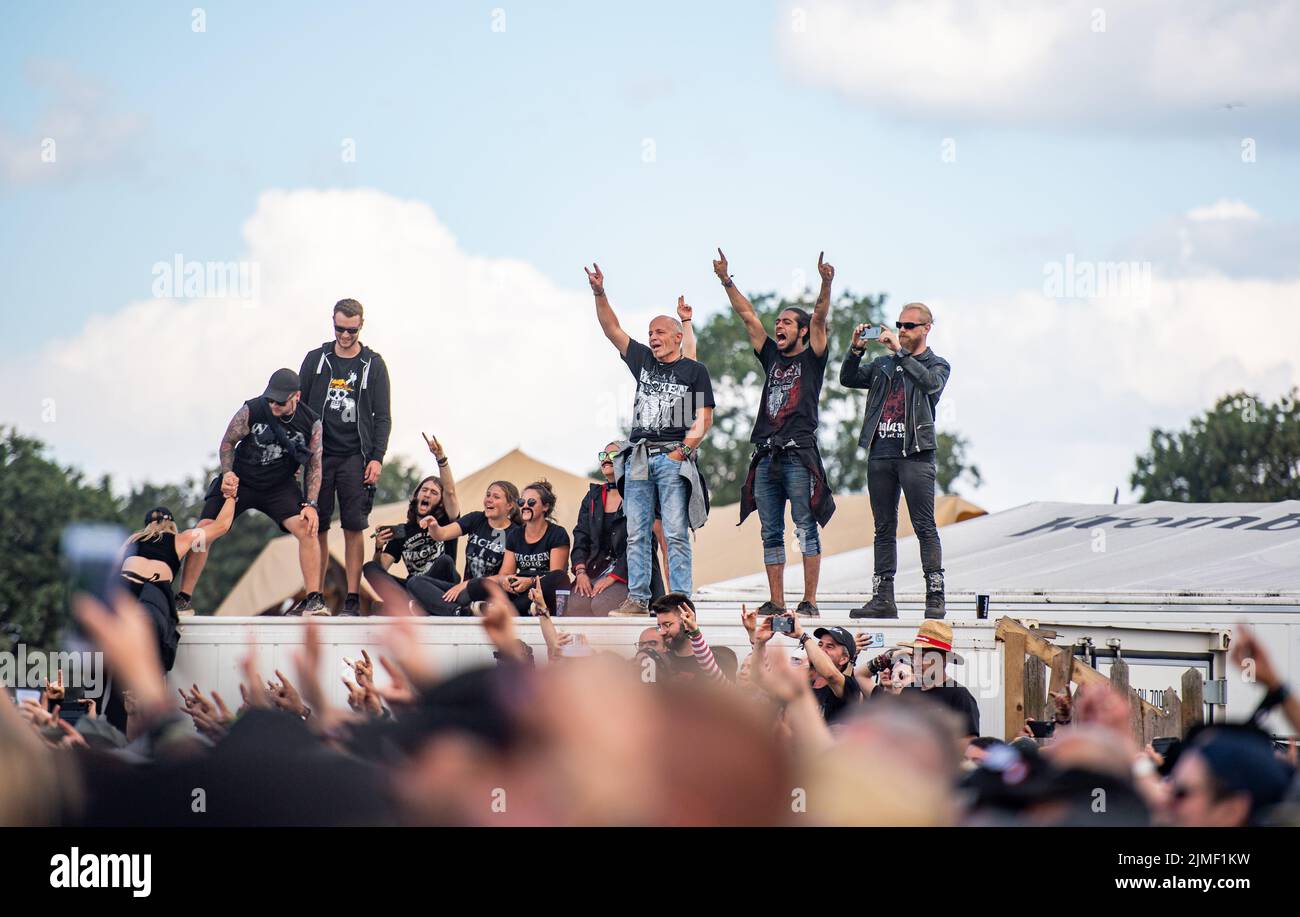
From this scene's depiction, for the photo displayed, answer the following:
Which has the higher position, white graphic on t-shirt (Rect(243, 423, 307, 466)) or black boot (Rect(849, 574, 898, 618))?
white graphic on t-shirt (Rect(243, 423, 307, 466))

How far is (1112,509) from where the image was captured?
51.0 ft

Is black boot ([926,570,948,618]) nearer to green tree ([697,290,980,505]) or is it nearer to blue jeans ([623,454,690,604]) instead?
blue jeans ([623,454,690,604])

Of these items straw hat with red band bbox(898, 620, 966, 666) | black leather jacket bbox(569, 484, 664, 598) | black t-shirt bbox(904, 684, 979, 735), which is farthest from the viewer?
black leather jacket bbox(569, 484, 664, 598)

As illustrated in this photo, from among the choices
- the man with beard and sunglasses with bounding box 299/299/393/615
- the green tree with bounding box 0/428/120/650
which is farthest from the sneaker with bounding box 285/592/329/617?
the green tree with bounding box 0/428/120/650

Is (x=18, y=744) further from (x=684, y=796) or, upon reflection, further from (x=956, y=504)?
(x=956, y=504)

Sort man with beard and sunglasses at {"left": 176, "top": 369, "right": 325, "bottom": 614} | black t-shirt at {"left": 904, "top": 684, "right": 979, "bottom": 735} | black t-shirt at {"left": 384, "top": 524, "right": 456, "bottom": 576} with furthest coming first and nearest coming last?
black t-shirt at {"left": 384, "top": 524, "right": 456, "bottom": 576} < man with beard and sunglasses at {"left": 176, "top": 369, "right": 325, "bottom": 614} < black t-shirt at {"left": 904, "top": 684, "right": 979, "bottom": 735}

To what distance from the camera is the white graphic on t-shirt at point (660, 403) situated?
9.13m

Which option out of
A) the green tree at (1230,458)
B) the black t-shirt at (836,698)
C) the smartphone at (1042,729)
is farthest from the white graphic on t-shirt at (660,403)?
the green tree at (1230,458)

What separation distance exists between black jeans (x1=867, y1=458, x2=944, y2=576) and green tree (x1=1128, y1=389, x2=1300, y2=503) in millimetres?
43012

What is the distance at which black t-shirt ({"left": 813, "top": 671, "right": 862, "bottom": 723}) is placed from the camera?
21.1 ft

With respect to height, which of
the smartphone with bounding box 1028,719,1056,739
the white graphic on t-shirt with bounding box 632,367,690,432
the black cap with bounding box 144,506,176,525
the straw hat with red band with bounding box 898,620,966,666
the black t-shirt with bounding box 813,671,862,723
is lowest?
the smartphone with bounding box 1028,719,1056,739

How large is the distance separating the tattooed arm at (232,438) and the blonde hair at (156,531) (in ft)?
6.17
